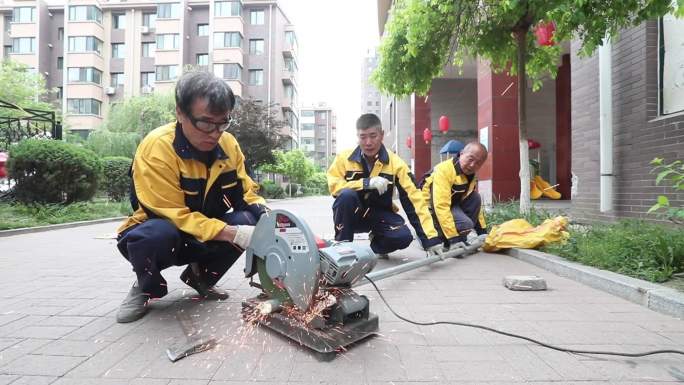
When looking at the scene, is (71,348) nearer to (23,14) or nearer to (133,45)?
(133,45)

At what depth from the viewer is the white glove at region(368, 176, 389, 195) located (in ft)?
12.7

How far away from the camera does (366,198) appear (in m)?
4.24

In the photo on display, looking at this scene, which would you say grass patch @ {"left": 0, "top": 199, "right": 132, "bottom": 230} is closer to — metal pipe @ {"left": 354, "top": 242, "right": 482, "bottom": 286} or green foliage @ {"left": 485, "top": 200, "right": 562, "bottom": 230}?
metal pipe @ {"left": 354, "top": 242, "right": 482, "bottom": 286}

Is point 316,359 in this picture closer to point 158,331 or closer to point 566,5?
point 158,331

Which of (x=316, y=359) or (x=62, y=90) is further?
(x=62, y=90)

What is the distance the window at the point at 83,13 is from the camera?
41188 mm

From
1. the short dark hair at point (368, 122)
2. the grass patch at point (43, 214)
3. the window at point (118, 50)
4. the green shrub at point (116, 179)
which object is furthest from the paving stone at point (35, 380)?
the window at point (118, 50)

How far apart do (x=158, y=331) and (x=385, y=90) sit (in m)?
5.35

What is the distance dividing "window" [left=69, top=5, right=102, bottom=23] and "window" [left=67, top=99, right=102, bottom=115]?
7983mm

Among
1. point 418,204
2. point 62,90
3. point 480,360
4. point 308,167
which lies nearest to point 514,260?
point 418,204

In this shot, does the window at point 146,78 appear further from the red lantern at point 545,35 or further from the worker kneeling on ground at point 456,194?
the worker kneeling on ground at point 456,194

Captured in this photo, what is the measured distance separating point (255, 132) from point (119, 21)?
2844 centimetres

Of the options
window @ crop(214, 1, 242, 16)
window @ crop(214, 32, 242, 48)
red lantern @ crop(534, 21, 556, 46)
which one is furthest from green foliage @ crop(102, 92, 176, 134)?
red lantern @ crop(534, 21, 556, 46)

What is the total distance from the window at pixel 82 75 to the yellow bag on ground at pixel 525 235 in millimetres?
45982
